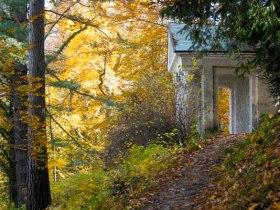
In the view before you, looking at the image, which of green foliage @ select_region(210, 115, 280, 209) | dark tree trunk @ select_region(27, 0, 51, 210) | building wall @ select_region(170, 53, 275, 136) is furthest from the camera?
building wall @ select_region(170, 53, 275, 136)

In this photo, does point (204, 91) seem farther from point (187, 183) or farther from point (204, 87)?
point (187, 183)

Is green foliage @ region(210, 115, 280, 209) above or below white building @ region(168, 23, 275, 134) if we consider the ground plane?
below

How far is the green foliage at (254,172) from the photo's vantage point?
5562 millimetres

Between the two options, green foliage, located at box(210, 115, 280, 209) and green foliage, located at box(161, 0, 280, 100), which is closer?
green foliage, located at box(210, 115, 280, 209)

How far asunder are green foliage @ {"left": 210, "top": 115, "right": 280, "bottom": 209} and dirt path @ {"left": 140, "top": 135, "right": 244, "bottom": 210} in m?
0.37

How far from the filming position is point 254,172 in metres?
6.67

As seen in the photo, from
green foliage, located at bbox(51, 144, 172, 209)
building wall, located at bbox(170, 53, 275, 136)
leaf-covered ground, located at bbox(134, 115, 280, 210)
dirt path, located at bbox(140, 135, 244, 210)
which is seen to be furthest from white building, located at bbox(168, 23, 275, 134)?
leaf-covered ground, located at bbox(134, 115, 280, 210)

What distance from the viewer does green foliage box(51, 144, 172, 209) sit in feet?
29.6

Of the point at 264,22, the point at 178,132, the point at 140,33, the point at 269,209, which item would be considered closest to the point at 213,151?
the point at 178,132

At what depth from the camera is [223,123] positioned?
26469mm

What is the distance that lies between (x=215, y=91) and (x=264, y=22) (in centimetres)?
849

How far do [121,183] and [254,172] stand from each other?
397 cm

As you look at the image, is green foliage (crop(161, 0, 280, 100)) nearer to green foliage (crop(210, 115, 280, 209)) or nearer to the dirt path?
green foliage (crop(210, 115, 280, 209))

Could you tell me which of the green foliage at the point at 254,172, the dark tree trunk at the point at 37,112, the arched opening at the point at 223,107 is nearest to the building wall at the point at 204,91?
the green foliage at the point at 254,172
